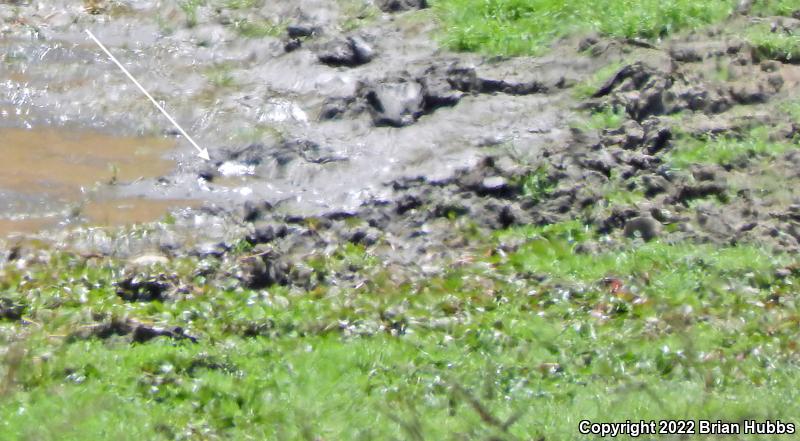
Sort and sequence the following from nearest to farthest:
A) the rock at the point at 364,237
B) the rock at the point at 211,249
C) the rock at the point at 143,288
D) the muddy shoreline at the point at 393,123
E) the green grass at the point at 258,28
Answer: the rock at the point at 143,288, the rock at the point at 211,249, the rock at the point at 364,237, the muddy shoreline at the point at 393,123, the green grass at the point at 258,28

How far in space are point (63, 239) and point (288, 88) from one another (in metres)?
3.52

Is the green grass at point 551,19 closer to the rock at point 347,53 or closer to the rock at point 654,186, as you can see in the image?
the rock at point 347,53

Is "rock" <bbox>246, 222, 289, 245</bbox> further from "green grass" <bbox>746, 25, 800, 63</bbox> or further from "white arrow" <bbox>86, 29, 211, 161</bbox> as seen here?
"green grass" <bbox>746, 25, 800, 63</bbox>

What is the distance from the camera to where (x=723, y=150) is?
41.6 ft

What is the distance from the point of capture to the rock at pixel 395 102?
1340 cm

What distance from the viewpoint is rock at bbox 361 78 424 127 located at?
44.0 feet

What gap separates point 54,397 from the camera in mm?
8078

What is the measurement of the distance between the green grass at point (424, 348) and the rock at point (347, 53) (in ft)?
11.6

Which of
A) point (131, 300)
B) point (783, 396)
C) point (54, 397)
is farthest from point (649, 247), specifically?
point (54, 397)

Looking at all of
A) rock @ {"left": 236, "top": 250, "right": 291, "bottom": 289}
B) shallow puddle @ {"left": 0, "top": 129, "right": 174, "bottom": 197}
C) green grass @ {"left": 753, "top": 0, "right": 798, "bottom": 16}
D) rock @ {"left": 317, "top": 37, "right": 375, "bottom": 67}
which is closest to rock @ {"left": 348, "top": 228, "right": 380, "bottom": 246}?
rock @ {"left": 236, "top": 250, "right": 291, "bottom": 289}

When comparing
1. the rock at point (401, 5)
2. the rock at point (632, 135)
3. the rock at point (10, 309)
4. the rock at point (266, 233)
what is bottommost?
the rock at point (401, 5)

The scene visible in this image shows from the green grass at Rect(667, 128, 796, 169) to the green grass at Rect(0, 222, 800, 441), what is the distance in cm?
145

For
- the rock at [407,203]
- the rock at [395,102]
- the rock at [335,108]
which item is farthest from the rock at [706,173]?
the rock at [335,108]

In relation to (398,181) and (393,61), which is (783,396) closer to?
(398,181)
